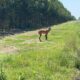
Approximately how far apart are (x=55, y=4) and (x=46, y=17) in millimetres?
13039

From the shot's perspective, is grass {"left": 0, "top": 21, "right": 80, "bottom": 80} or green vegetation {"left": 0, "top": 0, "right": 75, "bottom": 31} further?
green vegetation {"left": 0, "top": 0, "right": 75, "bottom": 31}

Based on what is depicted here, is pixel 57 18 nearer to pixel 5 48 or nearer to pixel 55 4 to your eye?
pixel 55 4

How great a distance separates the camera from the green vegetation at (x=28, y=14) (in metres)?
113

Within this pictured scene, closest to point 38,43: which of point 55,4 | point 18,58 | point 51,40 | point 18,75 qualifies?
point 51,40

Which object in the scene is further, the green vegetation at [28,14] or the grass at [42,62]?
the green vegetation at [28,14]

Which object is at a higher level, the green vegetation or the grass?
the green vegetation

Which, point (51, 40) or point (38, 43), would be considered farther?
point (51, 40)

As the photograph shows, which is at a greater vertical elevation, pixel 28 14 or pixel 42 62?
pixel 28 14

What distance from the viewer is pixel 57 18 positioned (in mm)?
135375

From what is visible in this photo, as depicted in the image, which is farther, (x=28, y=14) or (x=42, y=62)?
(x=28, y=14)

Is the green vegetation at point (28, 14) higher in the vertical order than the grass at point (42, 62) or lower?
higher

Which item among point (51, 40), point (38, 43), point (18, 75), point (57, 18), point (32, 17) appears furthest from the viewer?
point (57, 18)

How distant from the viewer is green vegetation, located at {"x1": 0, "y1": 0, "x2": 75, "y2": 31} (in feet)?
370

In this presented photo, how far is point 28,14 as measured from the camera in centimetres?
Answer: 12075
